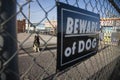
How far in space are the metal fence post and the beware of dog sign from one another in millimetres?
322

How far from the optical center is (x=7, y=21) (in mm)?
555

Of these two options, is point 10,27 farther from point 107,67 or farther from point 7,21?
point 107,67

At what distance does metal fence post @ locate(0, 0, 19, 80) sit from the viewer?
55cm

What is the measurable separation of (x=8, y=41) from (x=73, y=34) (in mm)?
504

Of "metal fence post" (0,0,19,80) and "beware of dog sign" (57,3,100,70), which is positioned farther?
"beware of dog sign" (57,3,100,70)

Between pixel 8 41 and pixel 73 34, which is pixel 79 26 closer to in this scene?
pixel 73 34

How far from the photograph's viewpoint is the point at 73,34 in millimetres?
1028

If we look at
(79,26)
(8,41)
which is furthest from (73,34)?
(8,41)

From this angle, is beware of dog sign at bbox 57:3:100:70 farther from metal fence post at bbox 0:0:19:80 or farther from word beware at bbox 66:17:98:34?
metal fence post at bbox 0:0:19:80

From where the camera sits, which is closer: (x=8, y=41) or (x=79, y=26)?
(x=8, y=41)

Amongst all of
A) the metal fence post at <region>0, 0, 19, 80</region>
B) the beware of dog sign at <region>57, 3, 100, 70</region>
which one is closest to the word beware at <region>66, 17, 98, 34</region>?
the beware of dog sign at <region>57, 3, 100, 70</region>

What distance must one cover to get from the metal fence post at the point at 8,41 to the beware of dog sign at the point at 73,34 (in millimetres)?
322

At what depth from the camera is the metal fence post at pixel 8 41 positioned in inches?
21.5

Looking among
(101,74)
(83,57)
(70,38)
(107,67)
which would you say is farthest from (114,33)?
(70,38)
